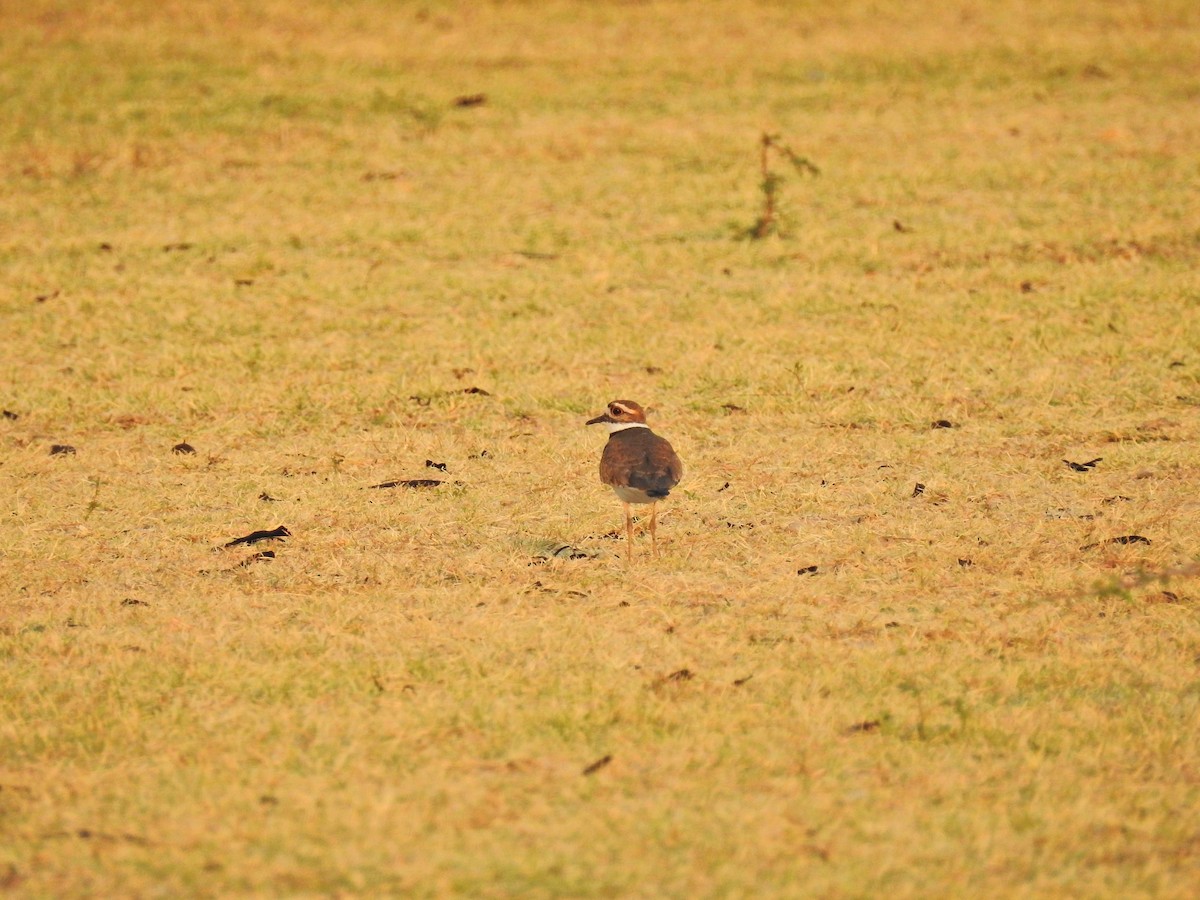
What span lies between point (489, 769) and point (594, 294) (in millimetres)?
7202

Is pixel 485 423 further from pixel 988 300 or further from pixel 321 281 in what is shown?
pixel 988 300

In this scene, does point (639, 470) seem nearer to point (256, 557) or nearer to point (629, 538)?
point (629, 538)

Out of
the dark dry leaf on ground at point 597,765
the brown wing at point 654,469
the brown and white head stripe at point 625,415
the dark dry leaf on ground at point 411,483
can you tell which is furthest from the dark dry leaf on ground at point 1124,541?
the dark dry leaf on ground at point 411,483

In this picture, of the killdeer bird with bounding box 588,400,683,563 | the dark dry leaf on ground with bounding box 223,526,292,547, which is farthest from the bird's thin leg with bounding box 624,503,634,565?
the dark dry leaf on ground with bounding box 223,526,292,547

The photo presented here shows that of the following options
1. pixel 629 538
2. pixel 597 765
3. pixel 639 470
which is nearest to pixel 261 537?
pixel 629 538

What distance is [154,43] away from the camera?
19500mm

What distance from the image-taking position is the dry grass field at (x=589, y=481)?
16.1ft

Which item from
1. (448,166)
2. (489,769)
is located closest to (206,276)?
(448,166)

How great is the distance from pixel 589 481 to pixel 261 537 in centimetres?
183

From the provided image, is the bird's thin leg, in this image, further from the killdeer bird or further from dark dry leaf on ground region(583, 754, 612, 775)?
dark dry leaf on ground region(583, 754, 612, 775)

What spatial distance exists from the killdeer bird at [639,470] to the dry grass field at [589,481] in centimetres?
27

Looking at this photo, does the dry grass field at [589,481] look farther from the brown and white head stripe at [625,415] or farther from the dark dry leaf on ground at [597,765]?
the brown and white head stripe at [625,415]

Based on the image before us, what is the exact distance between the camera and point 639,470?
703 cm

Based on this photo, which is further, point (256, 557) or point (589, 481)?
point (589, 481)
